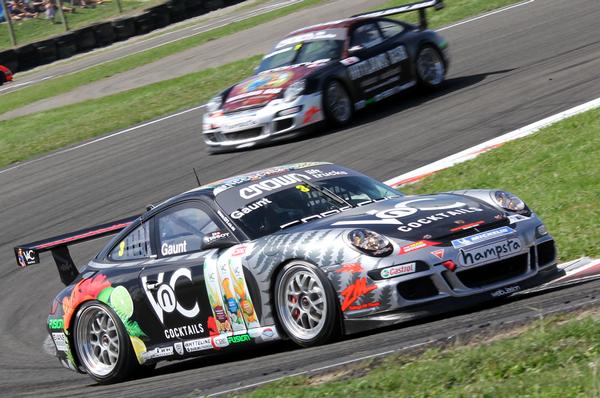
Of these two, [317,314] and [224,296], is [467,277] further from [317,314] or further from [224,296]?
[224,296]

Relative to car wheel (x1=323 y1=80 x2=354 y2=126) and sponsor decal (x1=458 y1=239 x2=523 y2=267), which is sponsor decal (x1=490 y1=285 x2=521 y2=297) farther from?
car wheel (x1=323 y1=80 x2=354 y2=126)

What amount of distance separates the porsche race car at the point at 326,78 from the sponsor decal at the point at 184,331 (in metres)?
7.26

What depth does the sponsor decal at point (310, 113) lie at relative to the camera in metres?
14.5

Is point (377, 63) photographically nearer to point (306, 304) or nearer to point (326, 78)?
point (326, 78)

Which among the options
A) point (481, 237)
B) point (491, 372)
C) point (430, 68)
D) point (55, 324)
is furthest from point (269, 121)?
point (491, 372)

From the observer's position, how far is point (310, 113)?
1453cm

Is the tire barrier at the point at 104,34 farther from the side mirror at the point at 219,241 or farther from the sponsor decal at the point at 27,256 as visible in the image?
the side mirror at the point at 219,241

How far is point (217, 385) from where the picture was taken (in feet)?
20.7

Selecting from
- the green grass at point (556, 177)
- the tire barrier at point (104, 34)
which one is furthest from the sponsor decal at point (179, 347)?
the tire barrier at point (104, 34)

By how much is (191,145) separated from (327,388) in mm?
11266

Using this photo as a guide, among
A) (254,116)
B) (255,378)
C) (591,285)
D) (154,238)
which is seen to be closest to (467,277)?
(591,285)

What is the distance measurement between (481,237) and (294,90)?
8.11m

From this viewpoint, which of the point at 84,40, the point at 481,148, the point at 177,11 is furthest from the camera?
the point at 177,11

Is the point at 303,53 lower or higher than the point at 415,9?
lower
